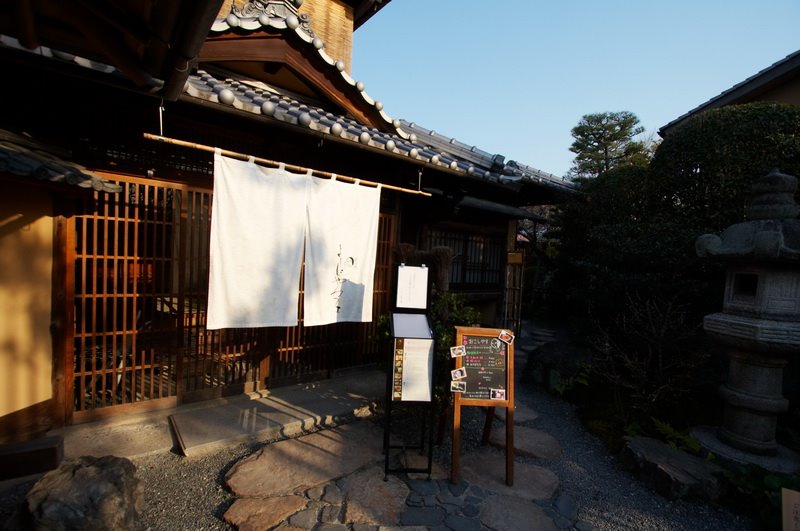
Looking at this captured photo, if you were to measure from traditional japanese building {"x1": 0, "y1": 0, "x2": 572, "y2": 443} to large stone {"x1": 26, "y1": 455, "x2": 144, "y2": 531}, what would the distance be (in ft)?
6.29

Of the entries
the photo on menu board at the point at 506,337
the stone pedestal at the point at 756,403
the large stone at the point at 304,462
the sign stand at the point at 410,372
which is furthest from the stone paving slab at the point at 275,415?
A: the stone pedestal at the point at 756,403

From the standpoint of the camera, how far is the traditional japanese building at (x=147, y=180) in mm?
3238

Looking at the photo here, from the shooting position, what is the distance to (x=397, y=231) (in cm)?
705

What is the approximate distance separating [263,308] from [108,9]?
3323 millimetres

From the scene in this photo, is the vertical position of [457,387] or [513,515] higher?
[457,387]

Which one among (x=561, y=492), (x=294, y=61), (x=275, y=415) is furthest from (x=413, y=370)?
(x=294, y=61)

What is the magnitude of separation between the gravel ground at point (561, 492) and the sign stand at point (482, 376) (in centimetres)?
72

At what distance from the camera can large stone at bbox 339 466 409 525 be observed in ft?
10.8

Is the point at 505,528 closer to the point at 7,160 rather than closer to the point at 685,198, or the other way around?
the point at 7,160

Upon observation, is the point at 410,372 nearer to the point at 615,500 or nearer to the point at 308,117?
the point at 615,500

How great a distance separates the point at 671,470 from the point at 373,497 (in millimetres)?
3242

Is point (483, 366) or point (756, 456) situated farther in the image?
point (756, 456)

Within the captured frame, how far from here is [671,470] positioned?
4020 millimetres

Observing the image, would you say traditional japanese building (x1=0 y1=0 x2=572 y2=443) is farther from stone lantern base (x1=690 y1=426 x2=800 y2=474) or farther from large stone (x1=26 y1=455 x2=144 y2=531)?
stone lantern base (x1=690 y1=426 x2=800 y2=474)
